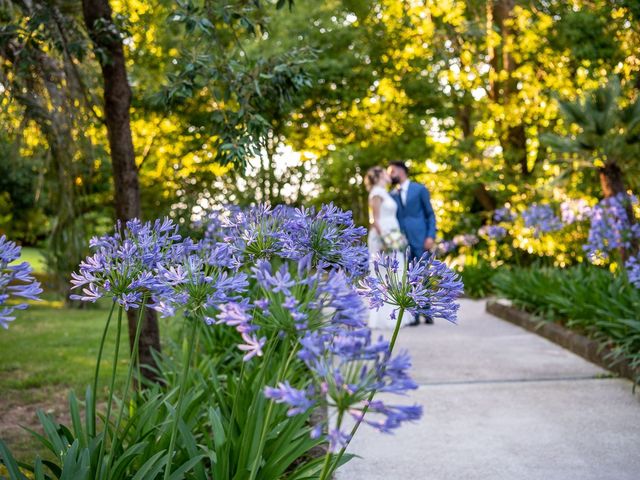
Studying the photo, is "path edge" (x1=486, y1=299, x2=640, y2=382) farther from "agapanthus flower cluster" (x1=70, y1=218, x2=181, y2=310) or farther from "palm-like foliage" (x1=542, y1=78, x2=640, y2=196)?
"agapanthus flower cluster" (x1=70, y1=218, x2=181, y2=310)

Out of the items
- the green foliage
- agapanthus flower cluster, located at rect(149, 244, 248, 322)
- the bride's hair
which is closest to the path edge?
the green foliage

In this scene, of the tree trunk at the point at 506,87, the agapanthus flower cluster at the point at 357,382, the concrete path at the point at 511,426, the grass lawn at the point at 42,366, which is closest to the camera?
the agapanthus flower cluster at the point at 357,382

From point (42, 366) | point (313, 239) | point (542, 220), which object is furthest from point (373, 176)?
point (313, 239)

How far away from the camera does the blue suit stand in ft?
30.8

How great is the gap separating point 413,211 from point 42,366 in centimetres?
491

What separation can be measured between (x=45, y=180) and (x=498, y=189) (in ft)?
38.6

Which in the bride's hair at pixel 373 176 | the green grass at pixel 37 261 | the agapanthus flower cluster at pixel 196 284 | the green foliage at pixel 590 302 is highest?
the bride's hair at pixel 373 176

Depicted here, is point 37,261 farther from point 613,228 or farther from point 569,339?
point 613,228

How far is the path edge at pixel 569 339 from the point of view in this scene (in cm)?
596

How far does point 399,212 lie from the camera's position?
9.55m

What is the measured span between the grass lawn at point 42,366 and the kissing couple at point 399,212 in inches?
144

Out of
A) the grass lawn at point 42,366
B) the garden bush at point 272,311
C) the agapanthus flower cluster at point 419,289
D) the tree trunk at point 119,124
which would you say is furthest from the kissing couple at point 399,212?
the agapanthus flower cluster at point 419,289

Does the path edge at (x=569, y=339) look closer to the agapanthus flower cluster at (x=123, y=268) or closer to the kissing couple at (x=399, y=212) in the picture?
the kissing couple at (x=399, y=212)

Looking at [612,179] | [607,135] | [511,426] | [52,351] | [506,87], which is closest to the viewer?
[511,426]
